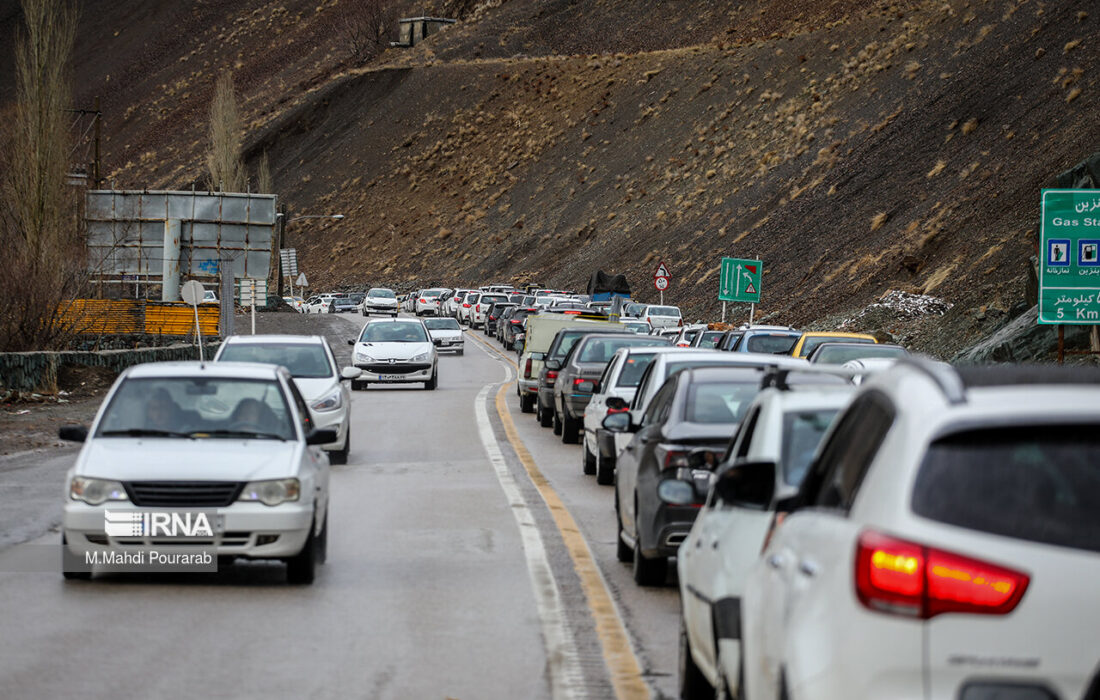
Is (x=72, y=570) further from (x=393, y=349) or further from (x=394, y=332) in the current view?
(x=394, y=332)

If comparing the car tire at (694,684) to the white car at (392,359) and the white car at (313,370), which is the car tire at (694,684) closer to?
the white car at (313,370)

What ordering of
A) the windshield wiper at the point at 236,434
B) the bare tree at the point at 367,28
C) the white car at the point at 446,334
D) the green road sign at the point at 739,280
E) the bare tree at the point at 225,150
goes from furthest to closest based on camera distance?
the bare tree at the point at 367,28
the bare tree at the point at 225,150
the white car at the point at 446,334
the green road sign at the point at 739,280
the windshield wiper at the point at 236,434

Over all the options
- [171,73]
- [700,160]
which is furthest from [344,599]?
[171,73]

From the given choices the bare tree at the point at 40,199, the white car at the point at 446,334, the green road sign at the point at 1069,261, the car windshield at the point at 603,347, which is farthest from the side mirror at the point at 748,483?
the white car at the point at 446,334

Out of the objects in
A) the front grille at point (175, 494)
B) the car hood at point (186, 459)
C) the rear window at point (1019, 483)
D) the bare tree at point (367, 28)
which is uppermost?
the bare tree at point (367, 28)

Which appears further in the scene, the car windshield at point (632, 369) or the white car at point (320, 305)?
the white car at point (320, 305)

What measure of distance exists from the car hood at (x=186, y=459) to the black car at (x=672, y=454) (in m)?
2.32

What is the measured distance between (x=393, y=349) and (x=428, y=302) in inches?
1857

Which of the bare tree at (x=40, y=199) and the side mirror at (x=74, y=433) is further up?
the bare tree at (x=40, y=199)

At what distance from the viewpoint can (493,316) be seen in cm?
7219

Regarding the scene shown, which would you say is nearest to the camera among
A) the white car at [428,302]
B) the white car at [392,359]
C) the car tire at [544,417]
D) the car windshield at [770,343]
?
the car tire at [544,417]

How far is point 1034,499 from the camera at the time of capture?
13.4ft

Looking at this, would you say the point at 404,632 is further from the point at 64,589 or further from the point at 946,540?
the point at 946,540

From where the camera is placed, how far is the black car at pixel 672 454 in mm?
10836
